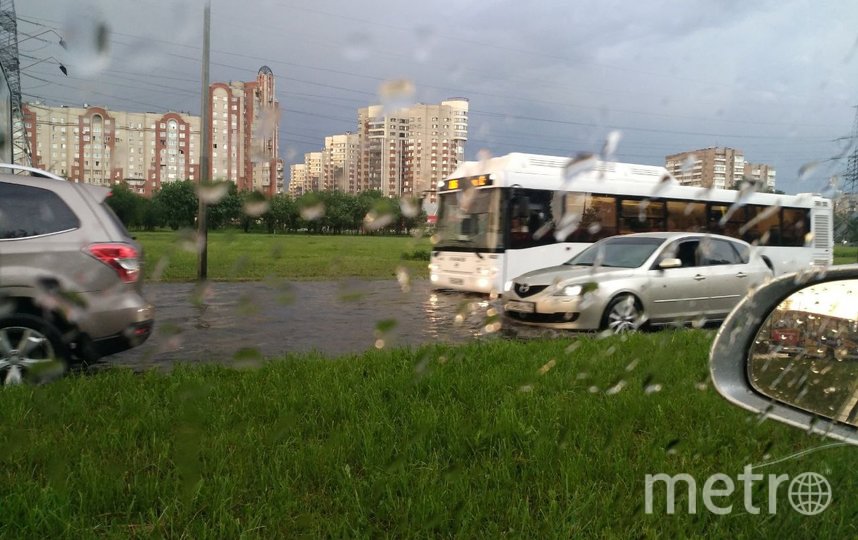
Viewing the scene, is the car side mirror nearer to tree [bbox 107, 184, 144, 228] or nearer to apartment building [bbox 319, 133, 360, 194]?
apartment building [bbox 319, 133, 360, 194]

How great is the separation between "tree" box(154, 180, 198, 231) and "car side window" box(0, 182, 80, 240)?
3.97 ft

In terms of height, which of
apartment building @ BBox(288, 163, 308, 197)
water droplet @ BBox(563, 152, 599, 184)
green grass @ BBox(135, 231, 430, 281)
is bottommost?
green grass @ BBox(135, 231, 430, 281)

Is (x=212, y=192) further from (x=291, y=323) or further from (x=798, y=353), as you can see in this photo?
(x=291, y=323)

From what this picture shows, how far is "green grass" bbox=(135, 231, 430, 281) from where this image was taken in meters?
1.96

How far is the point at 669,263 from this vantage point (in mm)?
8492

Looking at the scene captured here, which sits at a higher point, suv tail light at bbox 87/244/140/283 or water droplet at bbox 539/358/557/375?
suv tail light at bbox 87/244/140/283

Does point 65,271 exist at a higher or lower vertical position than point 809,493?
higher

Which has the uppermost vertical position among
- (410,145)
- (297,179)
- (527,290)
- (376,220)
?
(410,145)

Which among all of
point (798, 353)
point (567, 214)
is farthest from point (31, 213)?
point (567, 214)

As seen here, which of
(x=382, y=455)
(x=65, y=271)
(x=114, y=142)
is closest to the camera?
(x=114, y=142)

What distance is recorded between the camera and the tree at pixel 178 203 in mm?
1777

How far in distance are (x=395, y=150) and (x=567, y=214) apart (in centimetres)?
364

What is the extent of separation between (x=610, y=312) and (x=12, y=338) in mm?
6288

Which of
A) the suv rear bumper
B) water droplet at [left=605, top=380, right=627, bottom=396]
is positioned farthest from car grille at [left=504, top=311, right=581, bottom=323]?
the suv rear bumper
